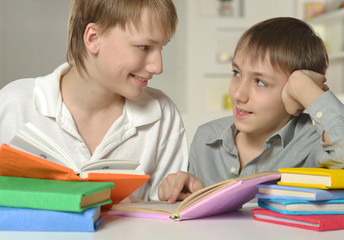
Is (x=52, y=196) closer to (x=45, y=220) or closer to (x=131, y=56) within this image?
(x=45, y=220)

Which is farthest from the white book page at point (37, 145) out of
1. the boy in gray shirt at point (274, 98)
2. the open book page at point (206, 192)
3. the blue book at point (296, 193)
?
the boy in gray shirt at point (274, 98)

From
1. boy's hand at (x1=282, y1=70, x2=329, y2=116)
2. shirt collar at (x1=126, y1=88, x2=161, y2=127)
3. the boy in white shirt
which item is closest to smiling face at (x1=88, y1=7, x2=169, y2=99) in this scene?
the boy in white shirt

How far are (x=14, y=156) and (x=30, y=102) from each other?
0.75 m

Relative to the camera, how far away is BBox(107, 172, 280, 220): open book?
2.70ft

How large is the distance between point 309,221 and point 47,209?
44cm

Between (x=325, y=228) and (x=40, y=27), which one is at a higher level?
(x=40, y=27)

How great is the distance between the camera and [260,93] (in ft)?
4.64

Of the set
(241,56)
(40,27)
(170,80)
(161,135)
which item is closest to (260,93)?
(241,56)

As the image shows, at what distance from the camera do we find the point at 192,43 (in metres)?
4.78

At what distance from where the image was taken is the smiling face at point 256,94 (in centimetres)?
141

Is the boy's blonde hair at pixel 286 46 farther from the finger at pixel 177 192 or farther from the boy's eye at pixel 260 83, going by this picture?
the finger at pixel 177 192

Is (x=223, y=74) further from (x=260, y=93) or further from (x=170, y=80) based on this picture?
(x=260, y=93)

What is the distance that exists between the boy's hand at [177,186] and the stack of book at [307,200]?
27cm

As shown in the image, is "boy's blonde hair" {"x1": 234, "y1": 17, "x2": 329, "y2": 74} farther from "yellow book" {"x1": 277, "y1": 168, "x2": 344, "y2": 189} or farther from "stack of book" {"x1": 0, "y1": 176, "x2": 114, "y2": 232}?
"stack of book" {"x1": 0, "y1": 176, "x2": 114, "y2": 232}
